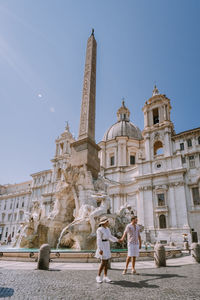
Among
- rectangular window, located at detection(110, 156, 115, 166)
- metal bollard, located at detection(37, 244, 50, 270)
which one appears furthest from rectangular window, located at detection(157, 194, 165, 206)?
metal bollard, located at detection(37, 244, 50, 270)

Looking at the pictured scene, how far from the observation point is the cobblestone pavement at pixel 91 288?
3.25 m

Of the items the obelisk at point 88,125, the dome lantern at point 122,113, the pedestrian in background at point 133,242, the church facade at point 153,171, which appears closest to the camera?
the pedestrian in background at point 133,242

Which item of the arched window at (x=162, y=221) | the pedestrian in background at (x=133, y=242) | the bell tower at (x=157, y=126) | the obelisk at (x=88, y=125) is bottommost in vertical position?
the pedestrian in background at (x=133, y=242)

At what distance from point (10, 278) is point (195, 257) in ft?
22.0

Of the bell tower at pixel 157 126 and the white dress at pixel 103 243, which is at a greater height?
the bell tower at pixel 157 126

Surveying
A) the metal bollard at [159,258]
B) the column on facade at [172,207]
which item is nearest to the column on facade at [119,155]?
the column on facade at [172,207]

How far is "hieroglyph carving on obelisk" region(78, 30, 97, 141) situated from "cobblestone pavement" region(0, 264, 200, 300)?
40.6 feet

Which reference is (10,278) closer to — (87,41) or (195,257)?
(195,257)

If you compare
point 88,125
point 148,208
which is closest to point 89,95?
point 88,125

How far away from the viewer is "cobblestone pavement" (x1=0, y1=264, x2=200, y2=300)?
3.25 metres

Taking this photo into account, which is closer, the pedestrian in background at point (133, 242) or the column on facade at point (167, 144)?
the pedestrian in background at point (133, 242)

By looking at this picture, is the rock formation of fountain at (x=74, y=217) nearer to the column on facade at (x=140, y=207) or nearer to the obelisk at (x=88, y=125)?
the obelisk at (x=88, y=125)

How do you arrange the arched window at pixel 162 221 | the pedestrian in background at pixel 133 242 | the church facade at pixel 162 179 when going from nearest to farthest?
1. the pedestrian in background at pixel 133 242
2. the church facade at pixel 162 179
3. the arched window at pixel 162 221

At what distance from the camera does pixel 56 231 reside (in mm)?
13133
